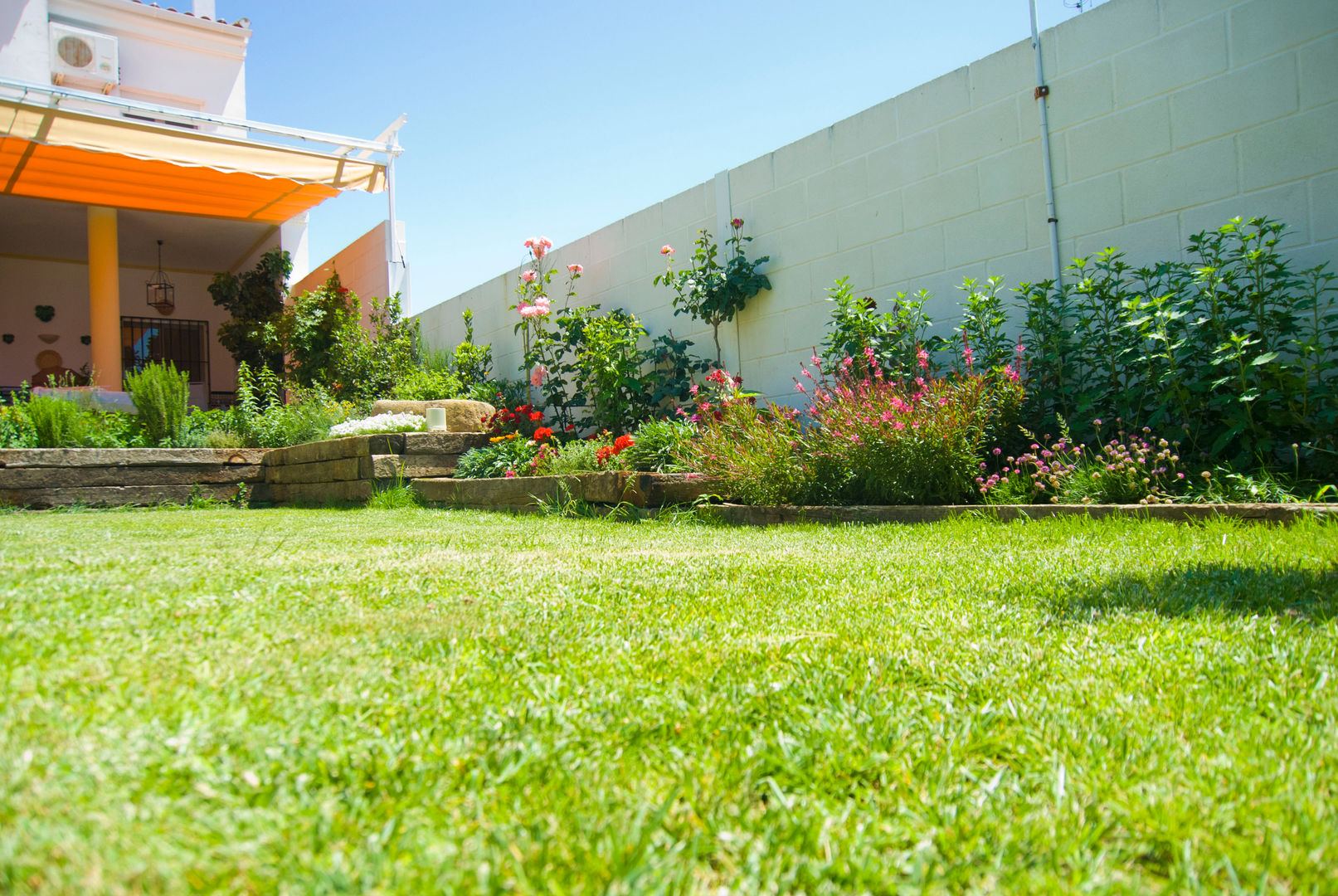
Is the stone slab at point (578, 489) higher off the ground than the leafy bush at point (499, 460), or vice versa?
the leafy bush at point (499, 460)

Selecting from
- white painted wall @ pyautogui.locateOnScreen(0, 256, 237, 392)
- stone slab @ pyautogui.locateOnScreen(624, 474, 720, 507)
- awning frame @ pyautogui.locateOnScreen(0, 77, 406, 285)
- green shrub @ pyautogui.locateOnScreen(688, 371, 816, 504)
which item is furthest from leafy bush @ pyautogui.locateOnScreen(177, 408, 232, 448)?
white painted wall @ pyautogui.locateOnScreen(0, 256, 237, 392)

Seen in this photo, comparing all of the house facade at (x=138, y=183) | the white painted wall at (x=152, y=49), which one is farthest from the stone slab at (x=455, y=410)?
the white painted wall at (x=152, y=49)

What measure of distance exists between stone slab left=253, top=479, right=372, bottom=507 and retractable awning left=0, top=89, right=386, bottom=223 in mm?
3643

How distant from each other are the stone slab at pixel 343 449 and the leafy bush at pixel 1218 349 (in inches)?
195

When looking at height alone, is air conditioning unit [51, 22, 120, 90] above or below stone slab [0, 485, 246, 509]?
above

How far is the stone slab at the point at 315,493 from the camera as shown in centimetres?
668

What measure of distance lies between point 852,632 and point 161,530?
362 centimetres

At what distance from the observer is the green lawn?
853mm

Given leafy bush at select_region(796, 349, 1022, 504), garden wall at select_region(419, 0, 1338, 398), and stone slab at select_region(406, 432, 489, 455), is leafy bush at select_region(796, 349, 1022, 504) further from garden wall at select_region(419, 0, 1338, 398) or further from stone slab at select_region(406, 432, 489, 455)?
stone slab at select_region(406, 432, 489, 455)

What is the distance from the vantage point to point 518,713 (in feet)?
4.02

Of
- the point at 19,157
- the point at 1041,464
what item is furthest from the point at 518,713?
the point at 19,157

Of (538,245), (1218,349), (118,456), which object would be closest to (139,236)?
(118,456)

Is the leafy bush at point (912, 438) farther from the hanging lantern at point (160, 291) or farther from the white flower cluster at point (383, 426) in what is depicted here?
the hanging lantern at point (160, 291)

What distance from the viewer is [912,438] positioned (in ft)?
13.4
